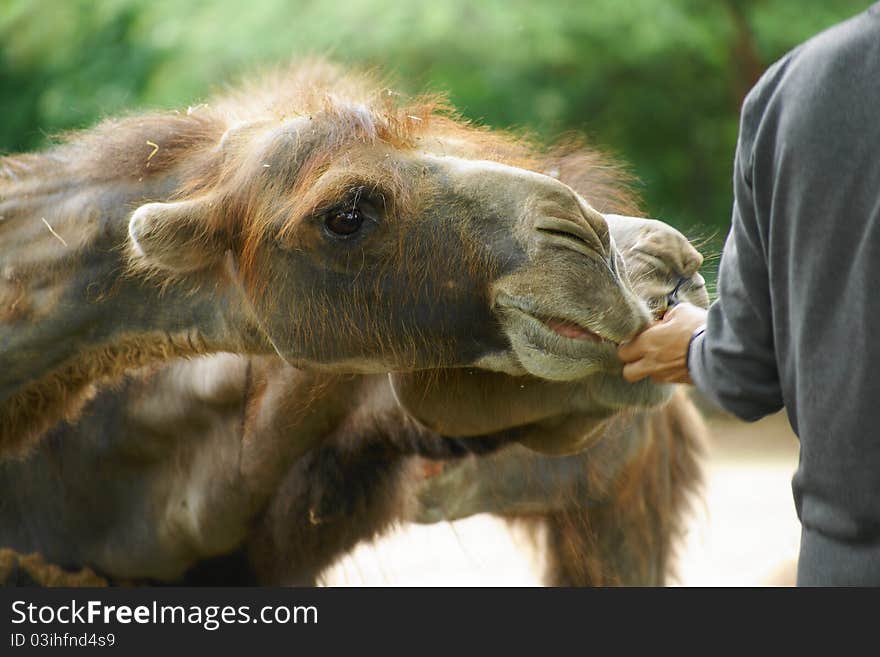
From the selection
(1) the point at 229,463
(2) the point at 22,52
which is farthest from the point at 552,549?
(2) the point at 22,52

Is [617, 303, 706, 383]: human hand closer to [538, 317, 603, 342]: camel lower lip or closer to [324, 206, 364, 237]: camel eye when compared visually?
[538, 317, 603, 342]: camel lower lip

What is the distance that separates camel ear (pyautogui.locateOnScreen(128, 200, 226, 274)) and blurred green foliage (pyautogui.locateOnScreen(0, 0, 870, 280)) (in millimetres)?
6104

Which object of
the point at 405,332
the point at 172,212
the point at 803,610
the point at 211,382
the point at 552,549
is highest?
the point at 172,212

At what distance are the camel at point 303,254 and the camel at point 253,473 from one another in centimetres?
44

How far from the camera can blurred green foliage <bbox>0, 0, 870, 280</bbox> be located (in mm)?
10172

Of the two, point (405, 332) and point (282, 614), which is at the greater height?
point (405, 332)

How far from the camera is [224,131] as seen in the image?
13.1 ft

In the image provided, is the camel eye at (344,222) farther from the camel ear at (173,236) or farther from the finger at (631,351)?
the finger at (631,351)

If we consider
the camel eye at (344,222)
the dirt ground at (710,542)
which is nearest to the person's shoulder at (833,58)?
the camel eye at (344,222)

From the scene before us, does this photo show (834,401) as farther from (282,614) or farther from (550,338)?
(282,614)

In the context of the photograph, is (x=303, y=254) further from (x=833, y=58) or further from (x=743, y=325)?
(x=833, y=58)

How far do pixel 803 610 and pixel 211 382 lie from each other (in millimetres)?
2488

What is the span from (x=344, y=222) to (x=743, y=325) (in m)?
1.23

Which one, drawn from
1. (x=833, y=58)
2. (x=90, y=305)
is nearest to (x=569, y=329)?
(x=833, y=58)
